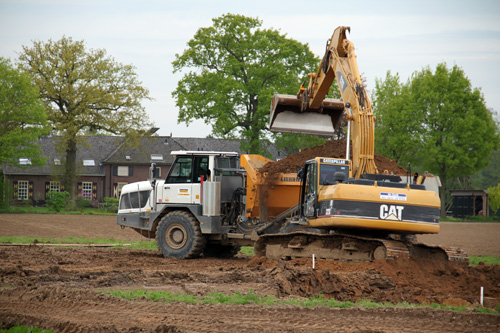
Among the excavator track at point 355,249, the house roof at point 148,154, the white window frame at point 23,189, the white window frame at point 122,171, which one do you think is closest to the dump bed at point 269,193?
the excavator track at point 355,249

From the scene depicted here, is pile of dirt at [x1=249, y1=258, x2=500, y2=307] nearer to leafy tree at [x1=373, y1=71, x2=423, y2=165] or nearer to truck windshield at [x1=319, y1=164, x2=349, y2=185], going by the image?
truck windshield at [x1=319, y1=164, x2=349, y2=185]

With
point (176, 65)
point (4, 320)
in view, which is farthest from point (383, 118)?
point (4, 320)

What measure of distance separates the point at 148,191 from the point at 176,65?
31.4 metres

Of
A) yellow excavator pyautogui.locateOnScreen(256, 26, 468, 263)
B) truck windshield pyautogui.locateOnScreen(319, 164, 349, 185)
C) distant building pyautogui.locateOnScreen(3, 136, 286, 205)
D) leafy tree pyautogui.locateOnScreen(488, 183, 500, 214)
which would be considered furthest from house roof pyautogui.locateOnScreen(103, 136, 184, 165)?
truck windshield pyautogui.locateOnScreen(319, 164, 349, 185)

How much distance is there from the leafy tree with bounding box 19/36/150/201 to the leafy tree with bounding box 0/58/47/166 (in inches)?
59.3

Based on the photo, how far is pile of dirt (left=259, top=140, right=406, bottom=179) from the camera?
15359 millimetres

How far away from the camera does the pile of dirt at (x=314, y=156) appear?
15.4m

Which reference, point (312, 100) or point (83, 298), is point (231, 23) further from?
point (83, 298)

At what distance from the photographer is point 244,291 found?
435 inches

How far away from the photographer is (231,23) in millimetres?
48156

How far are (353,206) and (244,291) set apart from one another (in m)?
3.32

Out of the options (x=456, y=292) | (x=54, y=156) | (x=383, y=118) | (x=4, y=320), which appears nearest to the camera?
(x=4, y=320)

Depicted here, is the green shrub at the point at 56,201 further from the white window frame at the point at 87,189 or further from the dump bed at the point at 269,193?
the dump bed at the point at 269,193

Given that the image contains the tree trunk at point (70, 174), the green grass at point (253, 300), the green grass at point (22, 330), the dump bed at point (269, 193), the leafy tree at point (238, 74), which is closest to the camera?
the green grass at point (22, 330)
